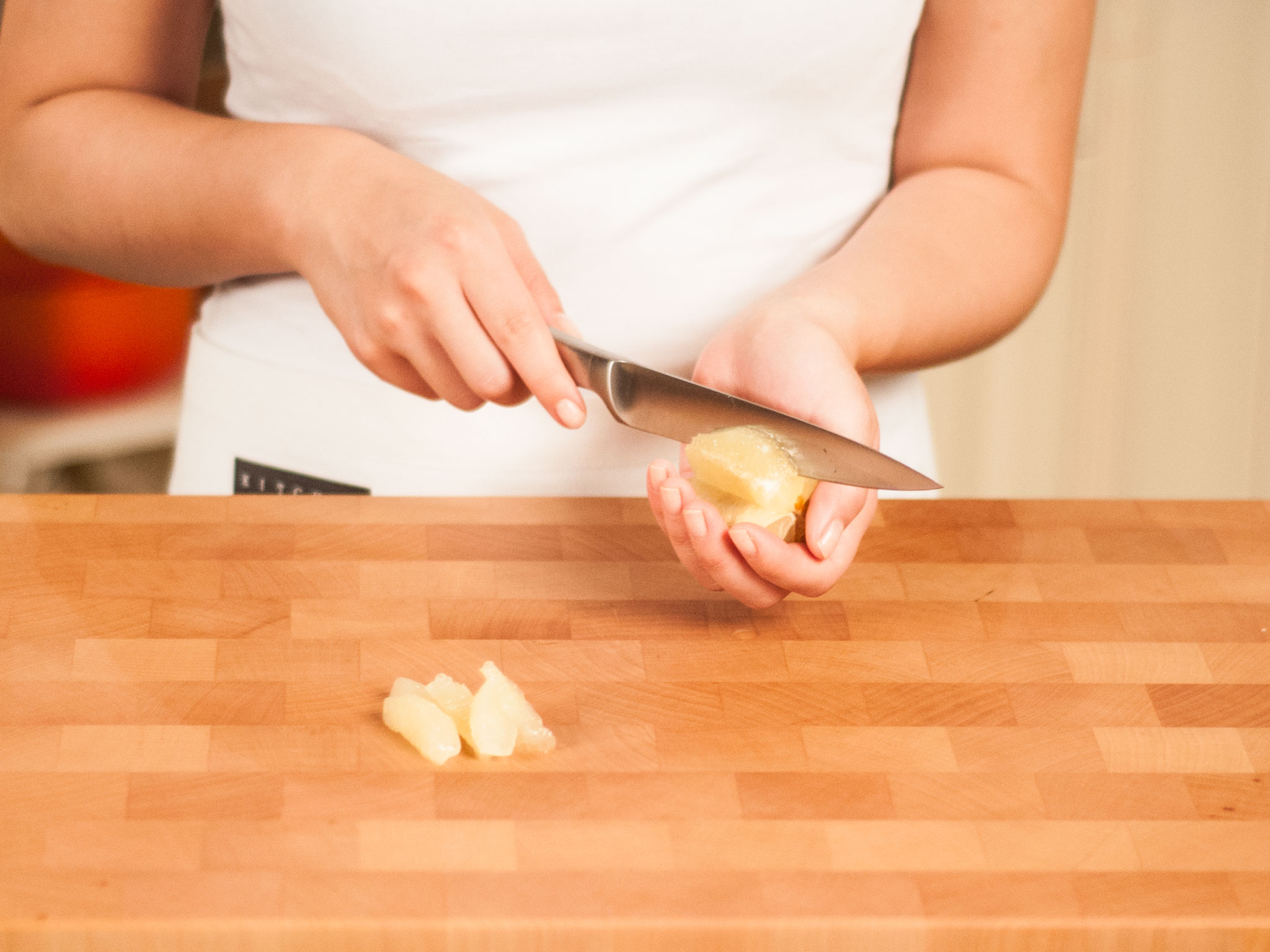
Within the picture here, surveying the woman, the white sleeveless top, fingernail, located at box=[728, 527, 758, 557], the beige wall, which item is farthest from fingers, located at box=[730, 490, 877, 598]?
the beige wall

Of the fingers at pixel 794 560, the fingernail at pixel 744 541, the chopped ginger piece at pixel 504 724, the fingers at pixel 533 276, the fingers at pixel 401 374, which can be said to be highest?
the fingers at pixel 533 276

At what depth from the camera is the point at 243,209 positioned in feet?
3.52

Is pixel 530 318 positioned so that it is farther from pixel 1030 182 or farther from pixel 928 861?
pixel 1030 182

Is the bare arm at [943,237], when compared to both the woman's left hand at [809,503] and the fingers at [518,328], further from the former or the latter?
the fingers at [518,328]

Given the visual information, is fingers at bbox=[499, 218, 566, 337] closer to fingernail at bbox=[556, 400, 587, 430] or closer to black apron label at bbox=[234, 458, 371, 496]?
fingernail at bbox=[556, 400, 587, 430]

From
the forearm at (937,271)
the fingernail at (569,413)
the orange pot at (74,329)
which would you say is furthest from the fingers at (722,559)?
the orange pot at (74,329)

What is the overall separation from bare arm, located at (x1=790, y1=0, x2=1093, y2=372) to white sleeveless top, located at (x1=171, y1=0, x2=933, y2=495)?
44mm

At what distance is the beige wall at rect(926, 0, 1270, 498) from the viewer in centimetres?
251

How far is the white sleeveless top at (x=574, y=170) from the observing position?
1.15 metres

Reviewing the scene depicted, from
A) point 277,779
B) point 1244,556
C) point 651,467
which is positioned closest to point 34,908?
point 277,779

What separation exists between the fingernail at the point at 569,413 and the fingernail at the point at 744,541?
0.47 feet

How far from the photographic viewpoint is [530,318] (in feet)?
3.04

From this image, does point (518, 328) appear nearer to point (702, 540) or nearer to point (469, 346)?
point (469, 346)

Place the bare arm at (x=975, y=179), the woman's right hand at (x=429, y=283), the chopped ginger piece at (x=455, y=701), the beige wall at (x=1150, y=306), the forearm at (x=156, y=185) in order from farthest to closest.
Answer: the beige wall at (x=1150, y=306), the bare arm at (x=975, y=179), the forearm at (x=156, y=185), the woman's right hand at (x=429, y=283), the chopped ginger piece at (x=455, y=701)
